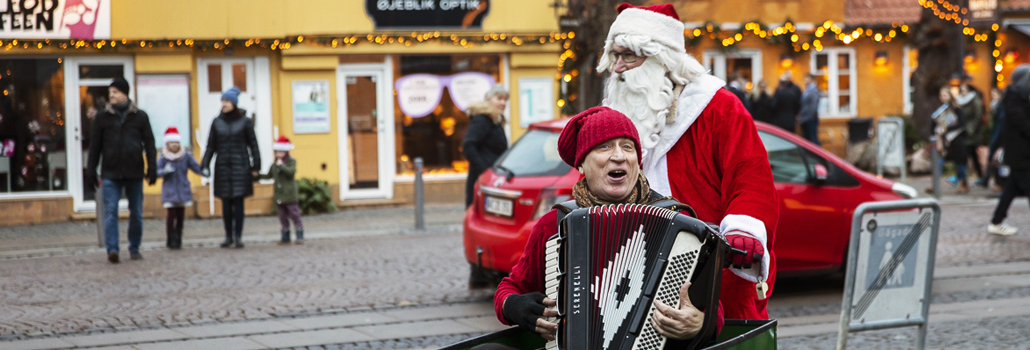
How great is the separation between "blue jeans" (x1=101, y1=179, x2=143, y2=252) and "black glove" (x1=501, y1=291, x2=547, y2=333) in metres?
8.31

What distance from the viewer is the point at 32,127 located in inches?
620

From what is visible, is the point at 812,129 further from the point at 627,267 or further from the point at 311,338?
the point at 627,267

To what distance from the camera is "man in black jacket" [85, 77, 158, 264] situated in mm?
10742

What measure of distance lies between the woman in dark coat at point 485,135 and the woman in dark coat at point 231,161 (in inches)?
105

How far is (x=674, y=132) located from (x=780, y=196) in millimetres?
4281

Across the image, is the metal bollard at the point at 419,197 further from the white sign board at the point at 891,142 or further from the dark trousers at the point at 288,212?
the white sign board at the point at 891,142

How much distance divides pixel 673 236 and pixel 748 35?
20.1 m

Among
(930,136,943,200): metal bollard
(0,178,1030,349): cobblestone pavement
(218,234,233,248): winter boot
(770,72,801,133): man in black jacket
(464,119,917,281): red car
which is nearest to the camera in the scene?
(0,178,1030,349): cobblestone pavement

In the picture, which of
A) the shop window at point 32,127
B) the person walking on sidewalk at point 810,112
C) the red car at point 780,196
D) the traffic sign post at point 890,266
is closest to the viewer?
the traffic sign post at point 890,266

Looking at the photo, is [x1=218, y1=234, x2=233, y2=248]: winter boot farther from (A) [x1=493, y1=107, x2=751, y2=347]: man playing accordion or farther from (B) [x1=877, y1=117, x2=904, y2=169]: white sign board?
(B) [x1=877, y1=117, x2=904, y2=169]: white sign board

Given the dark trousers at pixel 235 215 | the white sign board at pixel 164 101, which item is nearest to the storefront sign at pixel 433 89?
the white sign board at pixel 164 101

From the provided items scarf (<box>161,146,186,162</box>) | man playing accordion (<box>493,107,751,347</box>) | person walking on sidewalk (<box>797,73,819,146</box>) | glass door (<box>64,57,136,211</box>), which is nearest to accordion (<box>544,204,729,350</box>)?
man playing accordion (<box>493,107,751,347</box>)

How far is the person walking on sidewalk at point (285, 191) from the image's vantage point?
12336 millimetres

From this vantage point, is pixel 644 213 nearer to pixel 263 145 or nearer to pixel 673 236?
pixel 673 236
